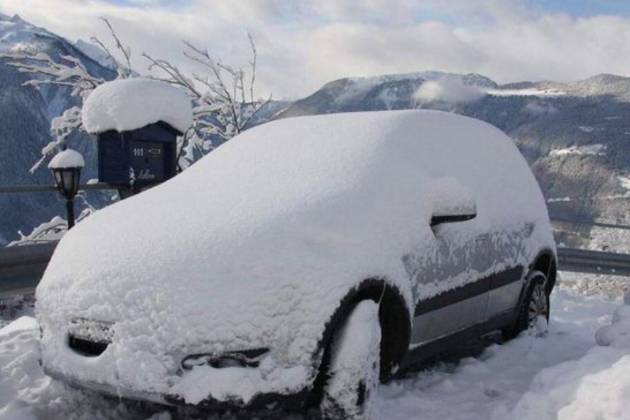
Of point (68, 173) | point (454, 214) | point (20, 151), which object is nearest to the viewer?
point (454, 214)

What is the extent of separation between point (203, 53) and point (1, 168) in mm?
95628

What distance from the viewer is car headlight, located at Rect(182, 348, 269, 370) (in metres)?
2.88

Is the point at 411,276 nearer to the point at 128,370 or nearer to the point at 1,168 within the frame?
the point at 128,370

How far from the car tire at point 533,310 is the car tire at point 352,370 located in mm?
2278

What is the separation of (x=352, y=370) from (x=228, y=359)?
22.1 inches

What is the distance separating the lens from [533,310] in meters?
5.25

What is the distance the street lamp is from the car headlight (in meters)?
4.76

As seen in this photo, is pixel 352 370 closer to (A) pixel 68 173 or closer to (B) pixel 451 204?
(B) pixel 451 204

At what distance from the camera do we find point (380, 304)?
347cm

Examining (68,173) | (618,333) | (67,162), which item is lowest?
(618,333)

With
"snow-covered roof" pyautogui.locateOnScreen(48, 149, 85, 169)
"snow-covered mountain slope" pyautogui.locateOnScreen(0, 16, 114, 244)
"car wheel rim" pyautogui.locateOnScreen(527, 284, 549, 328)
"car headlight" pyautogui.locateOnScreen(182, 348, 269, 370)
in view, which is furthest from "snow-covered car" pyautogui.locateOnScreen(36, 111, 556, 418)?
"snow-covered mountain slope" pyautogui.locateOnScreen(0, 16, 114, 244)

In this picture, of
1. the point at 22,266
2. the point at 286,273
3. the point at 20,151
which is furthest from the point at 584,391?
the point at 20,151

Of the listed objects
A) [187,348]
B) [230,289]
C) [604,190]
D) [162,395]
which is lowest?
[604,190]

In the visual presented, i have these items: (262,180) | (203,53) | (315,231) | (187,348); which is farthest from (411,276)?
(203,53)
